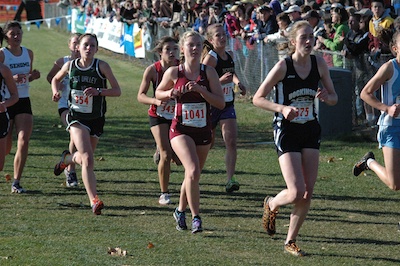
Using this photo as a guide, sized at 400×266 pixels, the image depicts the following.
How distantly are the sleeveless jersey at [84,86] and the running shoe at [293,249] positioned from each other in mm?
3023

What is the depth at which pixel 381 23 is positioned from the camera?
16.1 m

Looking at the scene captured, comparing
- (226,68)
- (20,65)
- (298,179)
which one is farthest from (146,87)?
(298,179)

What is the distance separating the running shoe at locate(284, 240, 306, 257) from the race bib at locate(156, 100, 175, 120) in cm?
269

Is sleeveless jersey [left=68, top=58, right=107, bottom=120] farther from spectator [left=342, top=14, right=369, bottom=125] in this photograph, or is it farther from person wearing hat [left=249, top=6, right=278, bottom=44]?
person wearing hat [left=249, top=6, right=278, bottom=44]

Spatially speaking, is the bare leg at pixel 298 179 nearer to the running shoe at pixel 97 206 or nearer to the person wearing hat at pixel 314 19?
the running shoe at pixel 97 206

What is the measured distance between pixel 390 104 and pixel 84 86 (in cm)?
344

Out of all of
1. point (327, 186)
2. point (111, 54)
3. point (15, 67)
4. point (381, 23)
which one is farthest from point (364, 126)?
point (111, 54)

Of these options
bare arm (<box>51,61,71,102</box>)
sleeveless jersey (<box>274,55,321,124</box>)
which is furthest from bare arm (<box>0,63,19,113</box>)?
sleeveless jersey (<box>274,55,321,124</box>)

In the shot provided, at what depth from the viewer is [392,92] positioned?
27.9 feet

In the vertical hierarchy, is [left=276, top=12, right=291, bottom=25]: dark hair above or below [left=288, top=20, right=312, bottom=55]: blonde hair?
below

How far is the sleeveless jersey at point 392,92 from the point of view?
845 centimetres

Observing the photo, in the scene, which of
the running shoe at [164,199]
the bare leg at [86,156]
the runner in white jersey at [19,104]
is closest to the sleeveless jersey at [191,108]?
the bare leg at [86,156]

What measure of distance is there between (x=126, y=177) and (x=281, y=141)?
497 centimetres

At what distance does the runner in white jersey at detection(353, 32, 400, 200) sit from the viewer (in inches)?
332
